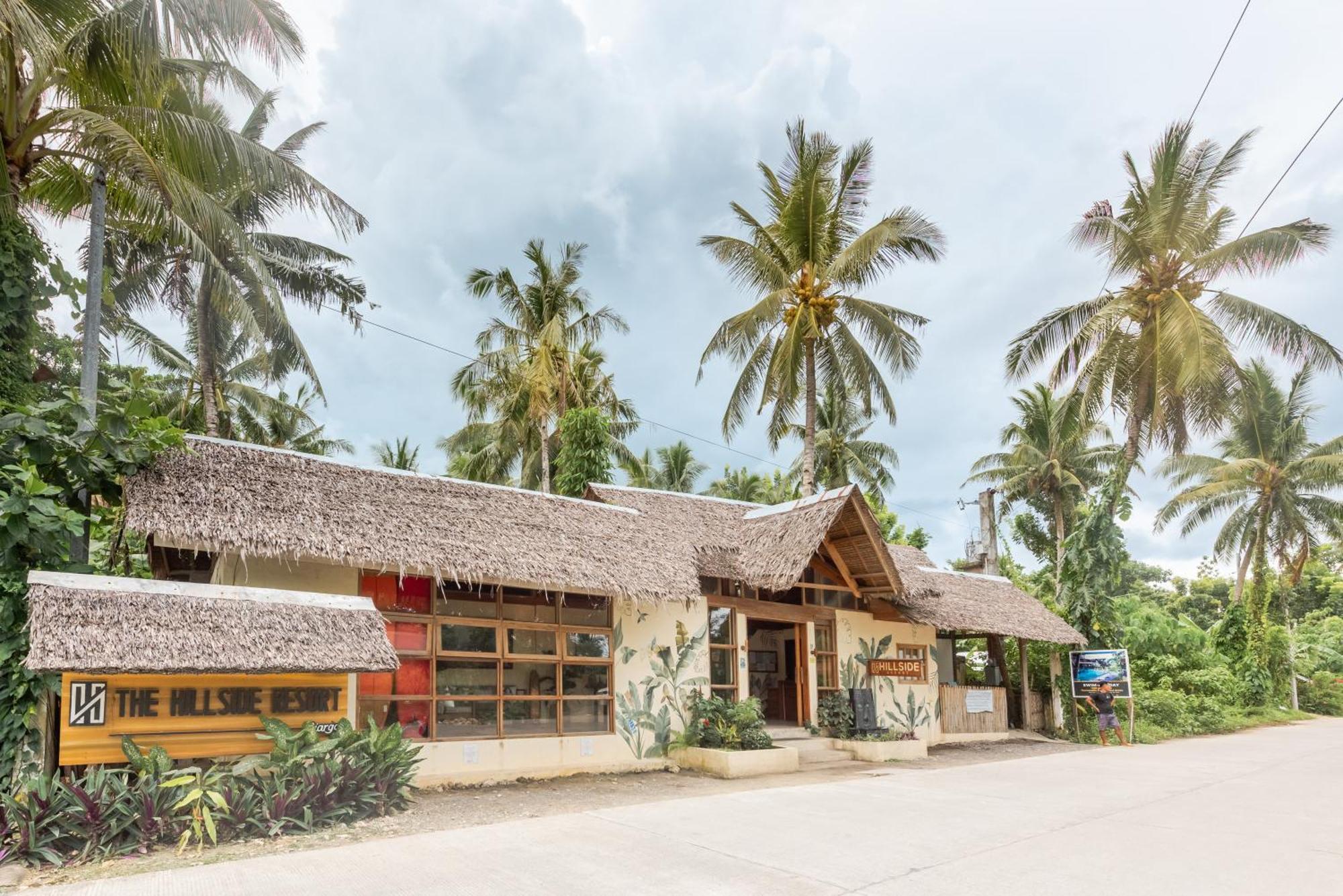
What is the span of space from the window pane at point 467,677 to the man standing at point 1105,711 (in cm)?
1157

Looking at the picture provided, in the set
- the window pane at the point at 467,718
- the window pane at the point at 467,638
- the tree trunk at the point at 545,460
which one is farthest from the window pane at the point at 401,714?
the tree trunk at the point at 545,460

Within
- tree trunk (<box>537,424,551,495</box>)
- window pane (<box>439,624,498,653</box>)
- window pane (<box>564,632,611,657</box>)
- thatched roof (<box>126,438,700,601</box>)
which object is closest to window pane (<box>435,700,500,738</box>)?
window pane (<box>439,624,498,653</box>)

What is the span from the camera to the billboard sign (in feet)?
51.6

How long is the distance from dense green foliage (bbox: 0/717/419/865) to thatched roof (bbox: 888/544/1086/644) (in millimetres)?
8819

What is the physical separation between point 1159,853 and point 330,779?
6.45 metres

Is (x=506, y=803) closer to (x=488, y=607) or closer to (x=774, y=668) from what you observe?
(x=488, y=607)

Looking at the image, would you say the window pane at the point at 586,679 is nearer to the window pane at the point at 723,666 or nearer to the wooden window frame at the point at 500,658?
the wooden window frame at the point at 500,658

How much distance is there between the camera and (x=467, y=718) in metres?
9.85

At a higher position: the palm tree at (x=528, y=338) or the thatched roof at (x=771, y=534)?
the palm tree at (x=528, y=338)

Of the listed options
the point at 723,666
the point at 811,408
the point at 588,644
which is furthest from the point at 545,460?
the point at 588,644

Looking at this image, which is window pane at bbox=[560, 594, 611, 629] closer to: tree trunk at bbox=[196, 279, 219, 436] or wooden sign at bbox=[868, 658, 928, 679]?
wooden sign at bbox=[868, 658, 928, 679]

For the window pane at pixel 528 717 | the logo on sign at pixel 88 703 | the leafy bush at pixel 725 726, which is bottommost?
the leafy bush at pixel 725 726

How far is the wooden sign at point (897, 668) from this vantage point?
1408 cm

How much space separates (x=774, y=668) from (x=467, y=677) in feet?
24.5
